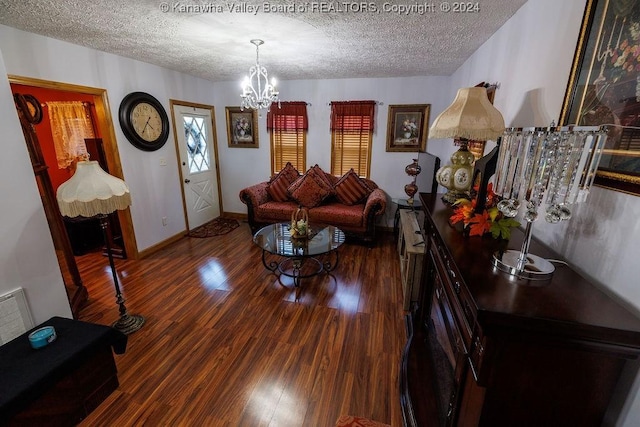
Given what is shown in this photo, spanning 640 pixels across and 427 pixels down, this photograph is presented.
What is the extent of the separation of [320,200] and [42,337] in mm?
3328

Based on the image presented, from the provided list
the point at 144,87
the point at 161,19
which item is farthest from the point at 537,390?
the point at 144,87

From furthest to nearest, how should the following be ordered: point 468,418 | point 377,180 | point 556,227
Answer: point 377,180, point 556,227, point 468,418

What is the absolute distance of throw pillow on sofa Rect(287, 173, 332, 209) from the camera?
4.30m

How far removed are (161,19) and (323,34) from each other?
51.1 inches

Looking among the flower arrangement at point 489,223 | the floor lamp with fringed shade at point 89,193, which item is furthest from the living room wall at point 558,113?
the floor lamp with fringed shade at point 89,193

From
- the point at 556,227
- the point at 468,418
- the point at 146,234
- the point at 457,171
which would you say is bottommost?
the point at 146,234

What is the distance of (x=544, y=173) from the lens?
874 mm

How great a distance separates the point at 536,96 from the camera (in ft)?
4.89

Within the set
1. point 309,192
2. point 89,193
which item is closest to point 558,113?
point 89,193

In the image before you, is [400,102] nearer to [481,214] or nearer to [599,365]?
[481,214]

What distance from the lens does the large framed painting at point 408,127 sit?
424cm

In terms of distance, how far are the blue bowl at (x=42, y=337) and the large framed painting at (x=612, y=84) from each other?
9.09ft

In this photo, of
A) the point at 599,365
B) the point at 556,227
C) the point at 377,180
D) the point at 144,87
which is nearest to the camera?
the point at 599,365

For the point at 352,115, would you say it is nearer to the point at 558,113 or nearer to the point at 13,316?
the point at 558,113
